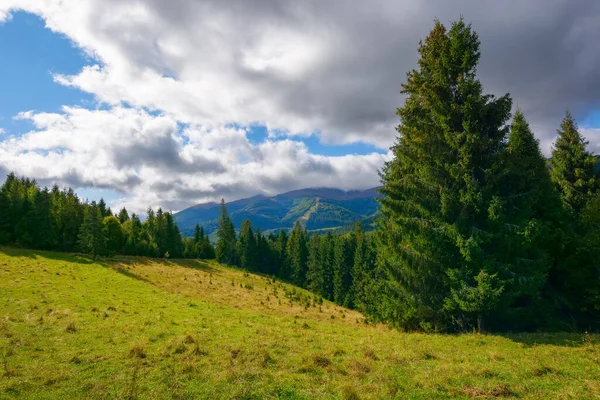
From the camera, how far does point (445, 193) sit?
51.3 feet

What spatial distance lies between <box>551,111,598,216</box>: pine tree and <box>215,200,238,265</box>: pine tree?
7405 centimetres

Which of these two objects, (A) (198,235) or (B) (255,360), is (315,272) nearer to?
(A) (198,235)

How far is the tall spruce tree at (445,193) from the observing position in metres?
15.0

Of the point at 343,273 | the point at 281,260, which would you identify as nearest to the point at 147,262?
the point at 343,273

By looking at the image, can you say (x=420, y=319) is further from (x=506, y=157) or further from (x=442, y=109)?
(x=442, y=109)

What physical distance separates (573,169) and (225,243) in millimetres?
75022

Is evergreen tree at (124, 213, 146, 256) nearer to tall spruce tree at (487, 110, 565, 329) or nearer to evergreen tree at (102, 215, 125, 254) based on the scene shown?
evergreen tree at (102, 215, 125, 254)

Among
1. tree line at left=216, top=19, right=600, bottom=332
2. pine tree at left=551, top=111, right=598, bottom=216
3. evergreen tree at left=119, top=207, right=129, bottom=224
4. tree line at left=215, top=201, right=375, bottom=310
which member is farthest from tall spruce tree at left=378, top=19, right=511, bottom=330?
evergreen tree at left=119, top=207, right=129, bottom=224

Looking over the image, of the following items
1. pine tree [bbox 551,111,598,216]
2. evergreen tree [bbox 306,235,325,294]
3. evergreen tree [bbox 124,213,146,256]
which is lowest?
evergreen tree [bbox 306,235,325,294]

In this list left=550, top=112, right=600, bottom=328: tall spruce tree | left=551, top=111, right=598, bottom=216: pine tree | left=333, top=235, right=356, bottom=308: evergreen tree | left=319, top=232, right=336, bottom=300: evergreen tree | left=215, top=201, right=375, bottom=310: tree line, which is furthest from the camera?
left=319, top=232, right=336, bottom=300: evergreen tree

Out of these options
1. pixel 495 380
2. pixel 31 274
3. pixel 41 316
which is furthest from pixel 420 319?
pixel 31 274

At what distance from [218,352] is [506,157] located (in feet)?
58.1

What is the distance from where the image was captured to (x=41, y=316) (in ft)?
56.8

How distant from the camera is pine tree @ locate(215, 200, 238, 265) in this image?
267 ft
